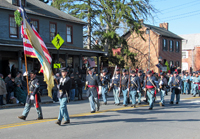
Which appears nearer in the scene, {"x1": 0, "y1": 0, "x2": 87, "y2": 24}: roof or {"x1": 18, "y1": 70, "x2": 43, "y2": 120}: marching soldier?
{"x1": 18, "y1": 70, "x2": 43, "y2": 120}: marching soldier

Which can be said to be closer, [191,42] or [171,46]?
[171,46]

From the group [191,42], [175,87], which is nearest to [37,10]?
[175,87]

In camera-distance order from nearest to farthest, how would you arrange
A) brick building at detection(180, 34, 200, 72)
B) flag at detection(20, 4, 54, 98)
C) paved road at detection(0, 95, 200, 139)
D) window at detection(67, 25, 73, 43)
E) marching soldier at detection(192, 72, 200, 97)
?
1. paved road at detection(0, 95, 200, 139)
2. flag at detection(20, 4, 54, 98)
3. marching soldier at detection(192, 72, 200, 97)
4. window at detection(67, 25, 73, 43)
5. brick building at detection(180, 34, 200, 72)

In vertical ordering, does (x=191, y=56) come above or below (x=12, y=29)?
below

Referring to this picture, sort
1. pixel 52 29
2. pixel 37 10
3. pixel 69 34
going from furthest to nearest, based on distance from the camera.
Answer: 1. pixel 69 34
2. pixel 52 29
3. pixel 37 10

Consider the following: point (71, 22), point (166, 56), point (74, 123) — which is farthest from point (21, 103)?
point (166, 56)

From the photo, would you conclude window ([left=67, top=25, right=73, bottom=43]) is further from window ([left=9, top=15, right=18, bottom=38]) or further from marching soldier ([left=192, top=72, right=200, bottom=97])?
marching soldier ([left=192, top=72, right=200, bottom=97])

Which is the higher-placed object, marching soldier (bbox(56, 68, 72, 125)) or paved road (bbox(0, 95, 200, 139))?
marching soldier (bbox(56, 68, 72, 125))

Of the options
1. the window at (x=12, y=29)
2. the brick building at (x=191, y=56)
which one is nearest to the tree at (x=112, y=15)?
the window at (x=12, y=29)

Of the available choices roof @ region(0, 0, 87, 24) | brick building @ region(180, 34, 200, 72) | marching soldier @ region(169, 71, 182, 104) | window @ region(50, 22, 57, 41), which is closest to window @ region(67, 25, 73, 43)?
roof @ region(0, 0, 87, 24)

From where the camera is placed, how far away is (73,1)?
102 ft

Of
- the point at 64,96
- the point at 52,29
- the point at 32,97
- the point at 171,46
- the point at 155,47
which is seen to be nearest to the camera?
the point at 64,96

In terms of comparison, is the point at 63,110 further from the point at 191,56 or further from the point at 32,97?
the point at 191,56

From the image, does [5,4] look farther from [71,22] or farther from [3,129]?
[3,129]
